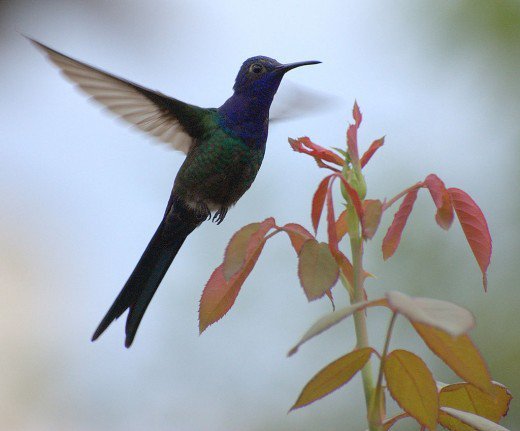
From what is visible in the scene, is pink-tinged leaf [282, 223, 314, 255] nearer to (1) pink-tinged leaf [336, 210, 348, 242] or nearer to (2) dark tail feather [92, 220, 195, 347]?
(1) pink-tinged leaf [336, 210, 348, 242]

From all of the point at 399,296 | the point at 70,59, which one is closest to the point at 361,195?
the point at 399,296

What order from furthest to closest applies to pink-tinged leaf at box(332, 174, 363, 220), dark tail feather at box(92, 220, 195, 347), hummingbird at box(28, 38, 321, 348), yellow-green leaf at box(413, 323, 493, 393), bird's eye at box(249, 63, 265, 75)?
1. bird's eye at box(249, 63, 265, 75)
2. hummingbird at box(28, 38, 321, 348)
3. dark tail feather at box(92, 220, 195, 347)
4. pink-tinged leaf at box(332, 174, 363, 220)
5. yellow-green leaf at box(413, 323, 493, 393)

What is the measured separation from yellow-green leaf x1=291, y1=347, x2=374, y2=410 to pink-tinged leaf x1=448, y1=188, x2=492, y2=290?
0.30m

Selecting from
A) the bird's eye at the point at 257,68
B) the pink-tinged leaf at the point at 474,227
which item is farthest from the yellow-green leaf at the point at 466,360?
the bird's eye at the point at 257,68

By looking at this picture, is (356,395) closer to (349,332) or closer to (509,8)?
(349,332)

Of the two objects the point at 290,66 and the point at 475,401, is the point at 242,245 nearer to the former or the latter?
the point at 475,401

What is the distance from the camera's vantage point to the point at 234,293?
4.75 feet

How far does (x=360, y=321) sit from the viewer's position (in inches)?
50.4

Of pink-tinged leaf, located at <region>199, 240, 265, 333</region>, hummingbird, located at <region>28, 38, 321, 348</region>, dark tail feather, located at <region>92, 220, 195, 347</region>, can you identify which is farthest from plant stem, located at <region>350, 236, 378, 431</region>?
hummingbird, located at <region>28, 38, 321, 348</region>

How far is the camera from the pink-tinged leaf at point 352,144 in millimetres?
1388

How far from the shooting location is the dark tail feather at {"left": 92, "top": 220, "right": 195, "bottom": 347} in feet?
7.26

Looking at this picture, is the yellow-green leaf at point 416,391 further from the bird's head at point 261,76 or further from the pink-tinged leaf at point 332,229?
the bird's head at point 261,76

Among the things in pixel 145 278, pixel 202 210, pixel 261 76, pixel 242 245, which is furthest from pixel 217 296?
pixel 261 76

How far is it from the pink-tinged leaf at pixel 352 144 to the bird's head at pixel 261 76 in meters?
1.15
